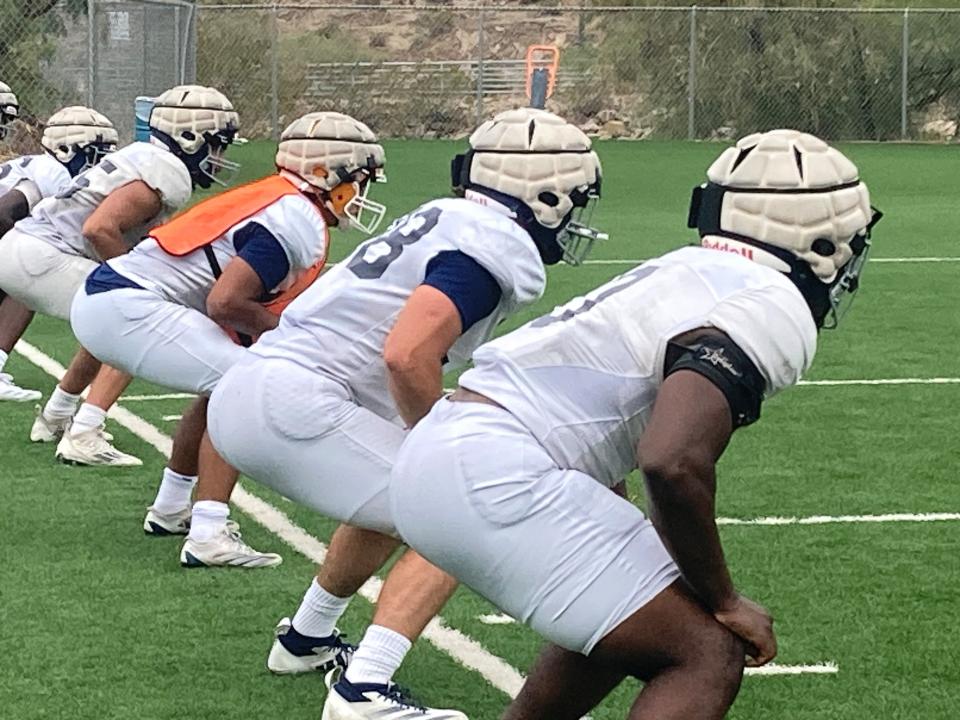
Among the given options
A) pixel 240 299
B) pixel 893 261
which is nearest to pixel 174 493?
pixel 240 299

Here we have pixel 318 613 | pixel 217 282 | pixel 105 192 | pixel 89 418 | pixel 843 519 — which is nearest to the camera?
pixel 318 613

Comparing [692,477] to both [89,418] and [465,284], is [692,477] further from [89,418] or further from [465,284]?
[89,418]

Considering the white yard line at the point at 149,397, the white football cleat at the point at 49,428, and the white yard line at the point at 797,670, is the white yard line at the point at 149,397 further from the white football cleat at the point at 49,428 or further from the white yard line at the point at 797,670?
the white yard line at the point at 797,670

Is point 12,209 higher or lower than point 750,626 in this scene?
lower

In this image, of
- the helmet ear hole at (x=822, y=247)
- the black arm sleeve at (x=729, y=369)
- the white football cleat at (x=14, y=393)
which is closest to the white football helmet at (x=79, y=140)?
the white football cleat at (x=14, y=393)

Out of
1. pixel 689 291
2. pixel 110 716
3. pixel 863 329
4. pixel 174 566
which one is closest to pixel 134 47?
pixel 863 329

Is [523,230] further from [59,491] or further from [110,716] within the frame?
[59,491]

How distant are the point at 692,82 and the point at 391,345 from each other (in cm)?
2772

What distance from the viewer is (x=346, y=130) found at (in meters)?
6.20

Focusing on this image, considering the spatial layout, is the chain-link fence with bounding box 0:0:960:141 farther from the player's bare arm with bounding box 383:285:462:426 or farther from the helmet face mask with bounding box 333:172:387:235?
the player's bare arm with bounding box 383:285:462:426

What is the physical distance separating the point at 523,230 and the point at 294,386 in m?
0.71

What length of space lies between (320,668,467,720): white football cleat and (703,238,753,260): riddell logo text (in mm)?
1468

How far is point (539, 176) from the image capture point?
4.68m

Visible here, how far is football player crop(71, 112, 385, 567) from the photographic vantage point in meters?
6.01
